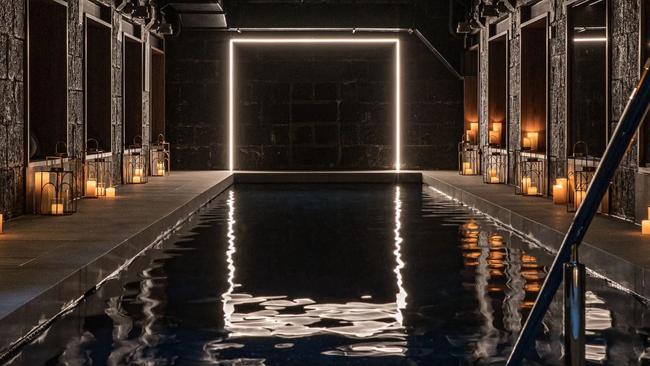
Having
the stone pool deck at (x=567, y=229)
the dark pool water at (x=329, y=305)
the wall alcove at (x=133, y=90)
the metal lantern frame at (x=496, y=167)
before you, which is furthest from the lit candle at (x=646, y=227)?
the wall alcove at (x=133, y=90)

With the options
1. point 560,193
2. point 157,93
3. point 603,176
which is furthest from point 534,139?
point 603,176

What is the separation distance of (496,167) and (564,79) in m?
4.12

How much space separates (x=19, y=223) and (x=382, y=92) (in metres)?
11.9

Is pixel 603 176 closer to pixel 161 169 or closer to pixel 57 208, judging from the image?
pixel 57 208

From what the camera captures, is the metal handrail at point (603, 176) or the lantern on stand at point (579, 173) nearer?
the metal handrail at point (603, 176)

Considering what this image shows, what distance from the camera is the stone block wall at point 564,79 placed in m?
10.3

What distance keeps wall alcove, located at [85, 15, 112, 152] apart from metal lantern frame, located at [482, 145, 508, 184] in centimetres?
534

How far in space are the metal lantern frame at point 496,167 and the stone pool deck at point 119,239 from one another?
77 centimetres

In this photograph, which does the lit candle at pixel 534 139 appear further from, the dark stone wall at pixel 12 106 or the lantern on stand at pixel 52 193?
the dark stone wall at pixel 12 106

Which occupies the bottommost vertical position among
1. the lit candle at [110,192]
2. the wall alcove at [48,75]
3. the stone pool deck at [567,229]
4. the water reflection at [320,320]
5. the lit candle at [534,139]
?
the water reflection at [320,320]

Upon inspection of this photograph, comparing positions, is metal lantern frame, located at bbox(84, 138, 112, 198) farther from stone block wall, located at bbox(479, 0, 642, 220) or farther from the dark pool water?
stone block wall, located at bbox(479, 0, 642, 220)

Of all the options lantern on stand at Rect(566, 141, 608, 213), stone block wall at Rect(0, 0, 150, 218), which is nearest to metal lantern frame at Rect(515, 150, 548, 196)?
lantern on stand at Rect(566, 141, 608, 213)

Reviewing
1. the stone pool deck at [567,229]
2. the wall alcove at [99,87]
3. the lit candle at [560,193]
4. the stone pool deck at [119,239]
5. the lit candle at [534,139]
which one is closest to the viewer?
the stone pool deck at [119,239]

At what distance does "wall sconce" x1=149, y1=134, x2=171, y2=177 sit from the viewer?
1884 cm
